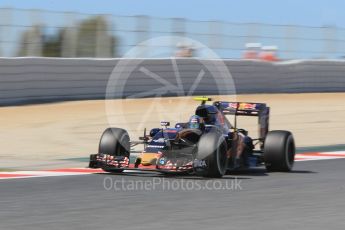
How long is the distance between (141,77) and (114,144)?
1223 centimetres

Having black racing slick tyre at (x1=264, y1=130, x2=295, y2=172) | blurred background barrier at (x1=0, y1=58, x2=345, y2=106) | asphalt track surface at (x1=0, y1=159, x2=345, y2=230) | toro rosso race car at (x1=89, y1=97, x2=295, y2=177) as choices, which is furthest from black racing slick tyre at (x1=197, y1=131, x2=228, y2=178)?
blurred background barrier at (x1=0, y1=58, x2=345, y2=106)

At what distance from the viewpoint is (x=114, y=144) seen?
35.2ft

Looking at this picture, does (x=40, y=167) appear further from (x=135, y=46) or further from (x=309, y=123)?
(x=135, y=46)

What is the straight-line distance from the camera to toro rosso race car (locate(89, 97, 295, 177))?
33.3 ft

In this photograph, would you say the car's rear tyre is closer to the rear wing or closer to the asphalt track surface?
the asphalt track surface

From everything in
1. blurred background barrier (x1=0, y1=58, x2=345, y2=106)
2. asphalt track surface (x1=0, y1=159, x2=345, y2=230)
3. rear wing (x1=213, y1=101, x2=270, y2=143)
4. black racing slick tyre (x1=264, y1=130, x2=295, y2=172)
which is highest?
blurred background barrier (x1=0, y1=58, x2=345, y2=106)

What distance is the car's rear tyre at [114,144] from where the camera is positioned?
10734 millimetres

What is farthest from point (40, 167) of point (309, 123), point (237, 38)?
point (237, 38)

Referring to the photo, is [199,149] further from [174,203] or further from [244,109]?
[244,109]

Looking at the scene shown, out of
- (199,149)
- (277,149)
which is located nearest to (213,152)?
(199,149)

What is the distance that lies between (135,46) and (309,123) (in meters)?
5.51

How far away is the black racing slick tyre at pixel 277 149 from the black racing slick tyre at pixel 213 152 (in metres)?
1.11

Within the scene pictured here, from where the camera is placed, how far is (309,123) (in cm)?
2108

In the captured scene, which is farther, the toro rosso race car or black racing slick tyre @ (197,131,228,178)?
the toro rosso race car
